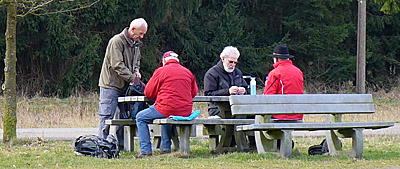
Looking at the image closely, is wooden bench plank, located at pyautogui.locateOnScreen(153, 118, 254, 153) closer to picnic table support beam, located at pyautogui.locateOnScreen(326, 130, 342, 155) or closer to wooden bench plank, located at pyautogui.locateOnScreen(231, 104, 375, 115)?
wooden bench plank, located at pyautogui.locateOnScreen(231, 104, 375, 115)

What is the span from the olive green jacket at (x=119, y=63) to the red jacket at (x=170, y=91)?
80 cm

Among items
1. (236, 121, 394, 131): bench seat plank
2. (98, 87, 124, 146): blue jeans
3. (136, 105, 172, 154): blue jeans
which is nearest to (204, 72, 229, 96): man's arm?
(98, 87, 124, 146): blue jeans

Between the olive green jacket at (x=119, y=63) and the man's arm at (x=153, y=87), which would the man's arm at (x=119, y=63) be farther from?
the man's arm at (x=153, y=87)

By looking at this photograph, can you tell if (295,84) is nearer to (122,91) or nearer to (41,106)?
(122,91)

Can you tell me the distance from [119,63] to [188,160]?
1905 mm

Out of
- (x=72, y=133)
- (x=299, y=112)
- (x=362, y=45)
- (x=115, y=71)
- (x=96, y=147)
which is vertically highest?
(x=362, y=45)

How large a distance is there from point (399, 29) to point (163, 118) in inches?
1274

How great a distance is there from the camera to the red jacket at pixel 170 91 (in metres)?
8.59

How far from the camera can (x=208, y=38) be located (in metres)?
33.9

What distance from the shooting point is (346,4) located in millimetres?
37594

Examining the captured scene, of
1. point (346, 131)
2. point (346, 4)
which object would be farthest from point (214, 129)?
point (346, 4)

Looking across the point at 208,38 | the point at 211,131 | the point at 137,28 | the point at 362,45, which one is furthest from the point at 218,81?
the point at 208,38

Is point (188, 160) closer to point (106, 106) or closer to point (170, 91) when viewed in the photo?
point (170, 91)

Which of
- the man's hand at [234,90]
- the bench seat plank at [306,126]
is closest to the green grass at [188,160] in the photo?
the bench seat plank at [306,126]
